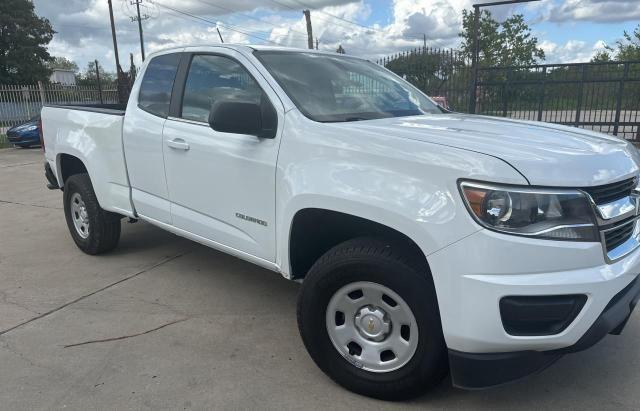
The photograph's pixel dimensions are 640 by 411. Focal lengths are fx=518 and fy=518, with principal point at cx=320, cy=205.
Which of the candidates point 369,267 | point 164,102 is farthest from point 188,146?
point 369,267

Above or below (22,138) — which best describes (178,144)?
above

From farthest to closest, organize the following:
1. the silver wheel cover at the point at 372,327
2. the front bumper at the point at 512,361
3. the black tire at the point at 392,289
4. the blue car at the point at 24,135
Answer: the blue car at the point at 24,135
the silver wheel cover at the point at 372,327
the black tire at the point at 392,289
the front bumper at the point at 512,361

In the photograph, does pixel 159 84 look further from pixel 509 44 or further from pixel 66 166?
pixel 509 44

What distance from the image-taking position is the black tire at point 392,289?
2.40 meters

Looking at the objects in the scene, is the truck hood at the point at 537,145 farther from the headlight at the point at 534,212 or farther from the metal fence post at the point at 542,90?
the metal fence post at the point at 542,90

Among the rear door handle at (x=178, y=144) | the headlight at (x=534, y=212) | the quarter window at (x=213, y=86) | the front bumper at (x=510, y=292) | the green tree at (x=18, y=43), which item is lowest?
the front bumper at (x=510, y=292)

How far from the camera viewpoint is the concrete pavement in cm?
271

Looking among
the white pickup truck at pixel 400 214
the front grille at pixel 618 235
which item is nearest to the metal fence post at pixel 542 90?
the white pickup truck at pixel 400 214

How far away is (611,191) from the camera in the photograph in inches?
92.7

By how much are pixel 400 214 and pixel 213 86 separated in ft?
6.42

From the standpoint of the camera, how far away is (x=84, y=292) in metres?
4.22

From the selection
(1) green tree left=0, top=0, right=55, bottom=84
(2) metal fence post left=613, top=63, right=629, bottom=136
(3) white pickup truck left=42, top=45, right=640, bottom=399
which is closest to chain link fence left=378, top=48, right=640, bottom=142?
(2) metal fence post left=613, top=63, right=629, bottom=136

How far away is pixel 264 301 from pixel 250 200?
1.12 m

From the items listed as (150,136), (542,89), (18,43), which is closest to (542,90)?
(542,89)
